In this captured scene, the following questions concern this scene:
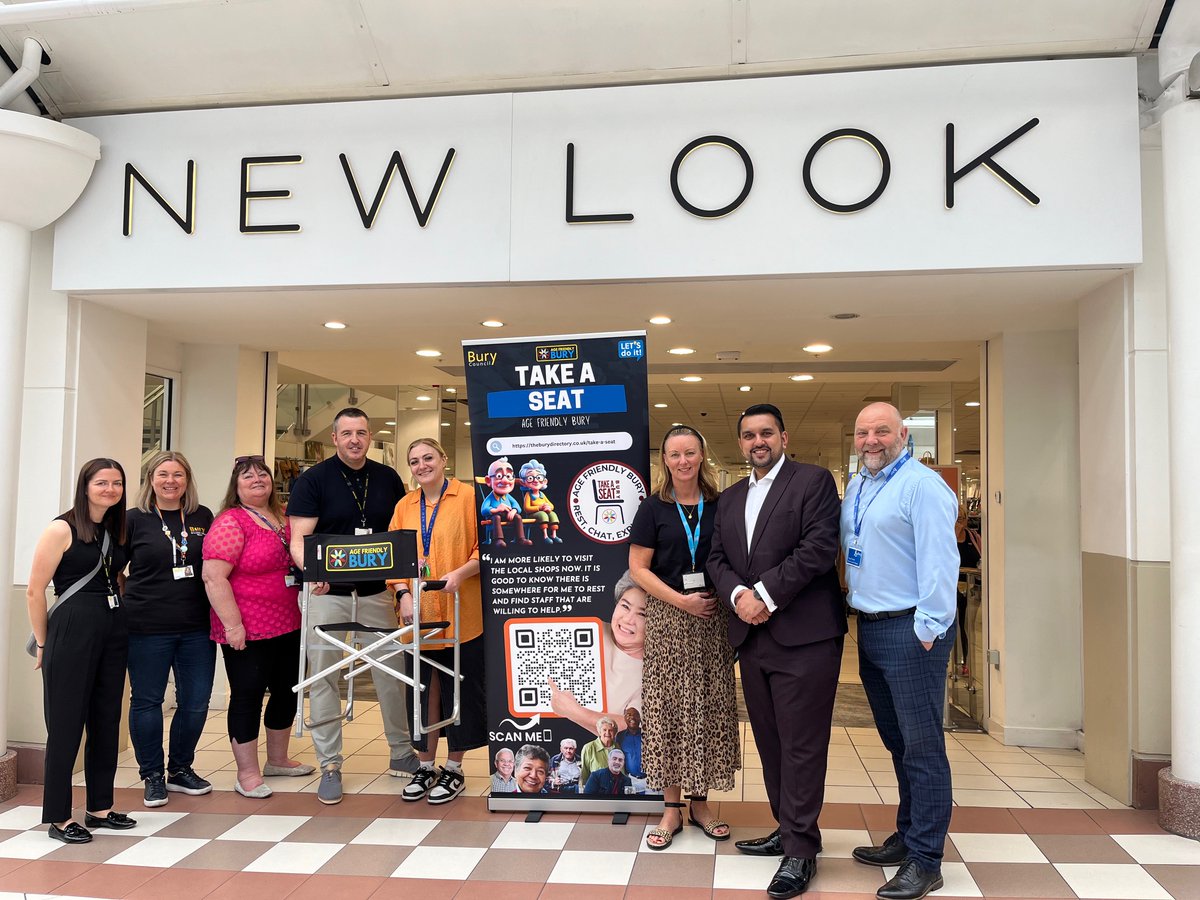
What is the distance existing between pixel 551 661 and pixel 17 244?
3260mm

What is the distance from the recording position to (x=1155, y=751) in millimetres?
3896

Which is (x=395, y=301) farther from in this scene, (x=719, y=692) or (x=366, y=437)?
(x=719, y=692)

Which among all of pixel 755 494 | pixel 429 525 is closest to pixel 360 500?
pixel 429 525

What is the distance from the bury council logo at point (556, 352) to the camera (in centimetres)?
380

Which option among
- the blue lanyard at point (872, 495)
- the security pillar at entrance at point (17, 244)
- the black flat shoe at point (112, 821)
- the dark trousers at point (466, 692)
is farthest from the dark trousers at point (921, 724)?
the security pillar at entrance at point (17, 244)

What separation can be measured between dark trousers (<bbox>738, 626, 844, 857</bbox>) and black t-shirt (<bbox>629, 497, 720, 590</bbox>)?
446mm

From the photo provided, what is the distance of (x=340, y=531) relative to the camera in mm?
4176

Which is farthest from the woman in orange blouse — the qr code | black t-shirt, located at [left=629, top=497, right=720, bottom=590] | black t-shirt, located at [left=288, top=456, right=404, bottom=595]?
black t-shirt, located at [left=629, top=497, right=720, bottom=590]

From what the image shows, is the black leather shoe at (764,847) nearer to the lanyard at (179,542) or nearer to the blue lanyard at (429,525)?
the blue lanyard at (429,525)

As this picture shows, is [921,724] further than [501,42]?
No

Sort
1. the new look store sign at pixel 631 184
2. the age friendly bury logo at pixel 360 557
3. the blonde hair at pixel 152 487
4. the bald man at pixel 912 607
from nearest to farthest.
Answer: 1. the bald man at pixel 912 607
2. the age friendly bury logo at pixel 360 557
3. the new look store sign at pixel 631 184
4. the blonde hair at pixel 152 487

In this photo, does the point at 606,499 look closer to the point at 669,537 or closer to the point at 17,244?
the point at 669,537

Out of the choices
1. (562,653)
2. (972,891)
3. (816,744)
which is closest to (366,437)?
(562,653)

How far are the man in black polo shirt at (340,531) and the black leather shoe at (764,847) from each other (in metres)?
1.78
